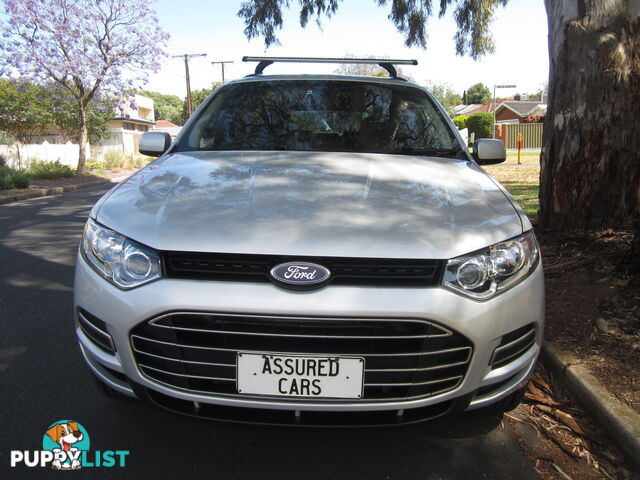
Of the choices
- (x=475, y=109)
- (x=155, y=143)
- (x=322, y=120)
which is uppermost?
(x=475, y=109)

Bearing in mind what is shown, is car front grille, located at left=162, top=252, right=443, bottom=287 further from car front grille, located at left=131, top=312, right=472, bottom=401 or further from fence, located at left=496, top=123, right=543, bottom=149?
fence, located at left=496, top=123, right=543, bottom=149

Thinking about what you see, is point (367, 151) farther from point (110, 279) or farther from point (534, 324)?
point (110, 279)

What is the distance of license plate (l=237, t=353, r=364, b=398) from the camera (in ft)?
5.50

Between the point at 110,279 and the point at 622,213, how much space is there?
404cm

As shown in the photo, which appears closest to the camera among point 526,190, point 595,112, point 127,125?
point 595,112

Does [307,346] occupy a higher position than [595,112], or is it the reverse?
[595,112]

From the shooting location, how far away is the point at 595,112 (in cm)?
411

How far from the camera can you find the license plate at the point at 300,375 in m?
1.68

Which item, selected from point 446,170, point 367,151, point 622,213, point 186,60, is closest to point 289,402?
point 446,170

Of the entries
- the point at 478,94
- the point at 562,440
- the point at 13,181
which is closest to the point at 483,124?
the point at 13,181

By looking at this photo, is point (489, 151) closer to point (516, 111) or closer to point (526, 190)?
point (526, 190)

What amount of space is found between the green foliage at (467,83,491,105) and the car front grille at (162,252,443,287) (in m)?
127

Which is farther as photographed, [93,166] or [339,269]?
[93,166]

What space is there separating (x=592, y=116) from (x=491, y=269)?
121 inches
